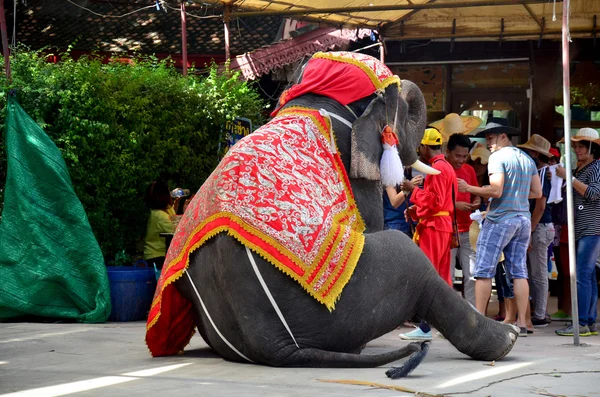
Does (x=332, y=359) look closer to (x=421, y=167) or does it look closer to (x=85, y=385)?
(x=85, y=385)

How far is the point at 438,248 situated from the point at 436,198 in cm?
40

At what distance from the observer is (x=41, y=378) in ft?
18.4

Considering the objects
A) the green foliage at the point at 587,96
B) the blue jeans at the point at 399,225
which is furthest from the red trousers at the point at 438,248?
the green foliage at the point at 587,96

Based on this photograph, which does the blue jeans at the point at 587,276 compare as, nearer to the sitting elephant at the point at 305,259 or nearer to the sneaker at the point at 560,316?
the sneaker at the point at 560,316

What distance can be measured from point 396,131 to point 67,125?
384cm

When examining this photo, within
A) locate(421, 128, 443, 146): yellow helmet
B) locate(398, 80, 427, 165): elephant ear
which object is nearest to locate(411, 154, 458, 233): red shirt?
locate(421, 128, 443, 146): yellow helmet

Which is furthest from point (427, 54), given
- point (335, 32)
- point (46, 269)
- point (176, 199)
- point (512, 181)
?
point (46, 269)

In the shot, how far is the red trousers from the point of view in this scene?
8211mm

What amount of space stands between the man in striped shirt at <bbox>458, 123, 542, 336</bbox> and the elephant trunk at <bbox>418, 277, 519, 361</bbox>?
2.05 meters

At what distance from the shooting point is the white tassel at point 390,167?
657 centimetres

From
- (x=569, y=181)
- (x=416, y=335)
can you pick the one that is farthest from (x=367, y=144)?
(x=416, y=335)

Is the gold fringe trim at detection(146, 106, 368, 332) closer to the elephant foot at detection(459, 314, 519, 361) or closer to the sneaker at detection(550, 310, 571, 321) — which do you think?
the elephant foot at detection(459, 314, 519, 361)

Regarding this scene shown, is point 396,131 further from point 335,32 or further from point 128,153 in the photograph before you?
point 335,32

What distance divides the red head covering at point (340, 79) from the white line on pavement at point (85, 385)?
194cm
